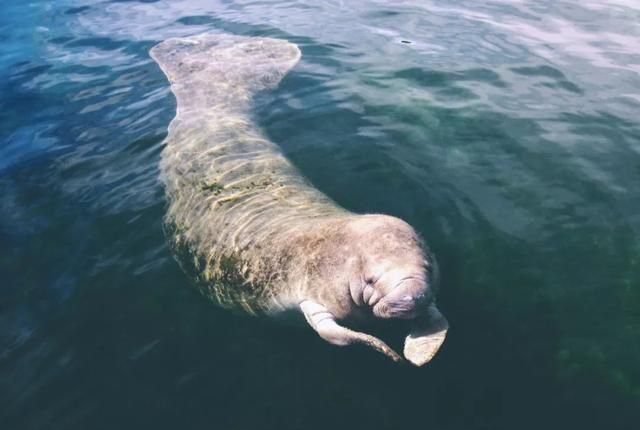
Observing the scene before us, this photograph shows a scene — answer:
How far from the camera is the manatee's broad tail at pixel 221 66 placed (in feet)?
27.6

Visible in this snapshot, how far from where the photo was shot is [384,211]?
18.5 feet

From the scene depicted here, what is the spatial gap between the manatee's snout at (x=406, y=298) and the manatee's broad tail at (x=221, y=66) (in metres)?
5.21

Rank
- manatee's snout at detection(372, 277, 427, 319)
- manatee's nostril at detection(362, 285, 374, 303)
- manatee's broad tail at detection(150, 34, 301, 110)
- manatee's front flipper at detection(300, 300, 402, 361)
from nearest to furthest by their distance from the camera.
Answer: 1. manatee's front flipper at detection(300, 300, 402, 361)
2. manatee's snout at detection(372, 277, 427, 319)
3. manatee's nostril at detection(362, 285, 374, 303)
4. manatee's broad tail at detection(150, 34, 301, 110)

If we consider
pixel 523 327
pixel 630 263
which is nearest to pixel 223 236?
pixel 523 327

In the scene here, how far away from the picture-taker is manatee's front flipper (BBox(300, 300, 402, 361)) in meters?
3.49

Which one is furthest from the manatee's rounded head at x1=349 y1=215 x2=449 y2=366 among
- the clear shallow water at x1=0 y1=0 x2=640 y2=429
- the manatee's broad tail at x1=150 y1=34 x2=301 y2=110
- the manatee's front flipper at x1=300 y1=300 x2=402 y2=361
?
the manatee's broad tail at x1=150 y1=34 x2=301 y2=110

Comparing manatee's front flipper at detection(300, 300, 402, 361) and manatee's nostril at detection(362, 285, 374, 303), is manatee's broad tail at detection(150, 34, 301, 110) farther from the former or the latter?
manatee's nostril at detection(362, 285, 374, 303)

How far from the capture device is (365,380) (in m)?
4.03

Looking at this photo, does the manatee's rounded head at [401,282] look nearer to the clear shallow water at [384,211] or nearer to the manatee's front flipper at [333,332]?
Result: the manatee's front flipper at [333,332]

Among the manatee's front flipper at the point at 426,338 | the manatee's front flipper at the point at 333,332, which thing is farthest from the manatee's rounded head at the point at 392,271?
the manatee's front flipper at the point at 333,332

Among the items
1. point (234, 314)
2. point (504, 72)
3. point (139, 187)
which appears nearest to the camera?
point (234, 314)

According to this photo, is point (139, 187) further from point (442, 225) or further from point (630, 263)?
point (630, 263)

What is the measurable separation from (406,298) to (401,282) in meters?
0.13

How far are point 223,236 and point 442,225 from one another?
7.76 ft
